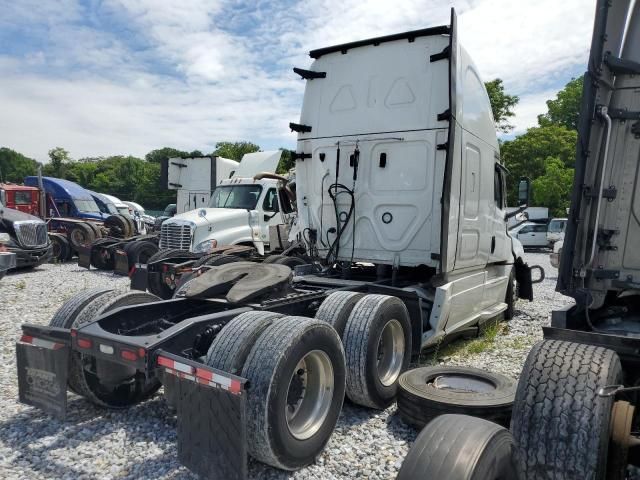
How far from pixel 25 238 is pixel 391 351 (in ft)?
40.5

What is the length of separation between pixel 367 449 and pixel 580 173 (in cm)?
254

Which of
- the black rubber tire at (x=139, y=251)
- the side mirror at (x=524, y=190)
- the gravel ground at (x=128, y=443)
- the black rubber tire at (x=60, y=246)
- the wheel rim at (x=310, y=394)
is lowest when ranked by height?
the black rubber tire at (x=60, y=246)

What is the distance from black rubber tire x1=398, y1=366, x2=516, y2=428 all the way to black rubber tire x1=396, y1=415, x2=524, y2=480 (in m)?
1.67

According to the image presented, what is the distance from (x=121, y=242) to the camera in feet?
46.8

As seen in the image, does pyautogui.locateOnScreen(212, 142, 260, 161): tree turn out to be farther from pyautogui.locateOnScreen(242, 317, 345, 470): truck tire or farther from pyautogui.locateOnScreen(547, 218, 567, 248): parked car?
pyautogui.locateOnScreen(242, 317, 345, 470): truck tire

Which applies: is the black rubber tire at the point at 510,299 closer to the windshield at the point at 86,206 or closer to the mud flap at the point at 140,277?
the mud flap at the point at 140,277

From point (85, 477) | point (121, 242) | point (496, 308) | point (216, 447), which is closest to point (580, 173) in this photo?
point (216, 447)

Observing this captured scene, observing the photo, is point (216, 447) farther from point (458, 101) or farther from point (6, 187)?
point (6, 187)

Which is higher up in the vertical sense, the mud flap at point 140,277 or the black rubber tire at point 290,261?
the black rubber tire at point 290,261

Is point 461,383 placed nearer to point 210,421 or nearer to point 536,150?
point 210,421

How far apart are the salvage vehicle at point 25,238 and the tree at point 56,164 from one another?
7560 cm

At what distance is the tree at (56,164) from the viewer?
80787 millimetres

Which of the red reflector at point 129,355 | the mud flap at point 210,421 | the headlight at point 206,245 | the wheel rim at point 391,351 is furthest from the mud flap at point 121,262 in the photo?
the mud flap at point 210,421

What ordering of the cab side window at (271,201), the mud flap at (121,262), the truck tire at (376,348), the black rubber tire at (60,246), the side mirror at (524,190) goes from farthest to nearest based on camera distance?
the black rubber tire at (60,246), the mud flap at (121,262), the cab side window at (271,201), the side mirror at (524,190), the truck tire at (376,348)
